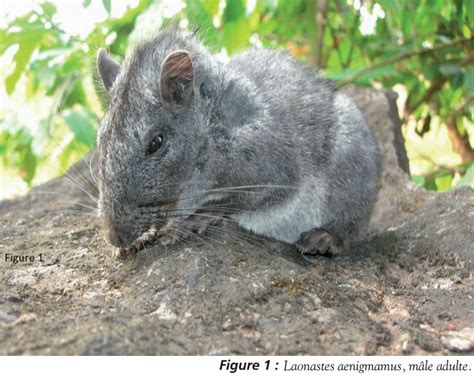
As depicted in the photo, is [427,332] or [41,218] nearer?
[427,332]

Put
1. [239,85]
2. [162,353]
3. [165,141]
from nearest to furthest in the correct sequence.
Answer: [162,353] < [165,141] < [239,85]

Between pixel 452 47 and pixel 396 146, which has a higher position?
pixel 452 47

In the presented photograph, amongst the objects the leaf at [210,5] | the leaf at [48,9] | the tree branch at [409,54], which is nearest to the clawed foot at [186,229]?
the leaf at [210,5]

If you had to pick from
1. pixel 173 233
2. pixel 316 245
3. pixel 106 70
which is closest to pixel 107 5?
pixel 106 70

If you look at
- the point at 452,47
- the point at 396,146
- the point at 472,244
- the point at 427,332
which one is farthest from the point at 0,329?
the point at 452,47

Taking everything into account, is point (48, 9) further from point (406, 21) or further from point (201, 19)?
point (406, 21)

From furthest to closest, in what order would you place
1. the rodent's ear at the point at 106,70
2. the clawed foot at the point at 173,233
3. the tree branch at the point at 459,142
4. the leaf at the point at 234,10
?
the tree branch at the point at 459,142
the leaf at the point at 234,10
the rodent's ear at the point at 106,70
the clawed foot at the point at 173,233

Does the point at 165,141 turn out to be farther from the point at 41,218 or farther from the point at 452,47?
the point at 452,47

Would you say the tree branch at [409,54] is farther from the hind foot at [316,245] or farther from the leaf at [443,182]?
the hind foot at [316,245]
